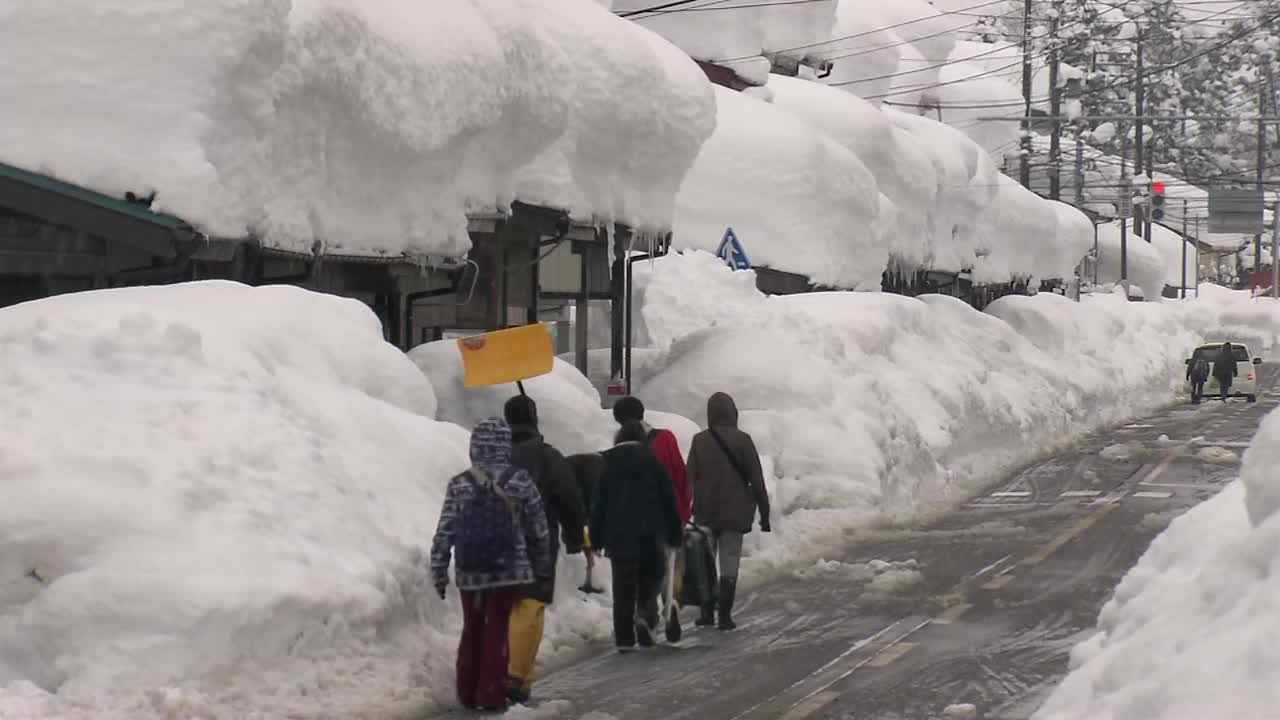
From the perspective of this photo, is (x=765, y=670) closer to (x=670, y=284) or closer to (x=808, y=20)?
(x=670, y=284)

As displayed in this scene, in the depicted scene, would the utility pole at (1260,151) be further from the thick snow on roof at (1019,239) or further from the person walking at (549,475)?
the person walking at (549,475)

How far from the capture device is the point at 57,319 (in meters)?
10.5

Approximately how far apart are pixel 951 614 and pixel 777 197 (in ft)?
68.2

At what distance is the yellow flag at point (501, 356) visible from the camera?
1298 cm

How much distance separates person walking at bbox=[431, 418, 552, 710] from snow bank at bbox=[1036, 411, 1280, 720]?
3.07 meters

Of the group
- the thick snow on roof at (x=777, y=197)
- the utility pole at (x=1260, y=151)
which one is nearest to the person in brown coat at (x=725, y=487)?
the thick snow on roof at (x=777, y=197)

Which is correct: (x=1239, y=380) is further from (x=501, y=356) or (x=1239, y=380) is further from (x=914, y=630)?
(x=914, y=630)

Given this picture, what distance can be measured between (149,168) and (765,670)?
611 cm

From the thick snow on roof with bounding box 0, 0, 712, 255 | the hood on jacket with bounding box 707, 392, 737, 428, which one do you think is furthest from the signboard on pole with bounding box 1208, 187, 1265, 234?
the hood on jacket with bounding box 707, 392, 737, 428

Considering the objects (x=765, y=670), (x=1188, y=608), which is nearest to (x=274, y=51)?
(x=765, y=670)

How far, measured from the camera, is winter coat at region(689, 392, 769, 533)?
12.4 metres

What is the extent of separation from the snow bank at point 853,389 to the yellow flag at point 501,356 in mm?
3287

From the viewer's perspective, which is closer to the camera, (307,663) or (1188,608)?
(1188,608)

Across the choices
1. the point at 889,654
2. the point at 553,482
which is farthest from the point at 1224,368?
the point at 553,482
